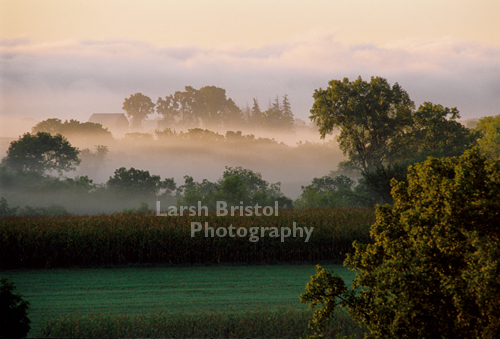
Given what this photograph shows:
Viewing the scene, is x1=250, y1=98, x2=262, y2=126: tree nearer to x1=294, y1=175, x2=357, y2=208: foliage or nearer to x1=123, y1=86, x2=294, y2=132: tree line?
x1=123, y1=86, x2=294, y2=132: tree line

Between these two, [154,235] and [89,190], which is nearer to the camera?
[154,235]

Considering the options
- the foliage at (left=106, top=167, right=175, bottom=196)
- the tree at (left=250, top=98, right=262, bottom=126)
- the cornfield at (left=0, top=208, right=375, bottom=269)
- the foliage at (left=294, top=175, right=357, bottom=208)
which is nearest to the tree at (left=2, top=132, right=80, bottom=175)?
the foliage at (left=106, top=167, right=175, bottom=196)

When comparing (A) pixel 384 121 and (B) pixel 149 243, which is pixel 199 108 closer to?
(A) pixel 384 121

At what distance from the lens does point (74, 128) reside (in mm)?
37688

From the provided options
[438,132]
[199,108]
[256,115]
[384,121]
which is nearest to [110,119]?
[199,108]

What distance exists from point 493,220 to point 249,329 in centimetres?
356

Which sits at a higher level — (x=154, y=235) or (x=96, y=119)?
(x=96, y=119)

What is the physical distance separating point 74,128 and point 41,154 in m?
9.49

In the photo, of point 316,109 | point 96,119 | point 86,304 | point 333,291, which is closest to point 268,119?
point 316,109

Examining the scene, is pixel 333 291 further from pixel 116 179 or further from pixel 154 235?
pixel 116 179

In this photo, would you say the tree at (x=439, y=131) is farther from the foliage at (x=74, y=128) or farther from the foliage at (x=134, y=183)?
the foliage at (x=74, y=128)

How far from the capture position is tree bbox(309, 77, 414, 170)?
27.3 meters

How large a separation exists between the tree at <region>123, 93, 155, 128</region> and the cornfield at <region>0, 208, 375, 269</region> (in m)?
28.0

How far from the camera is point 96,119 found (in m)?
39.1
